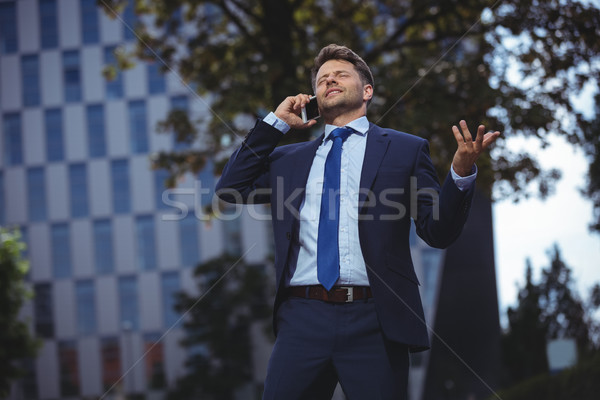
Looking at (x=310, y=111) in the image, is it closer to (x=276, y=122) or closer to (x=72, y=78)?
(x=276, y=122)

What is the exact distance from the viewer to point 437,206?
8.75 ft

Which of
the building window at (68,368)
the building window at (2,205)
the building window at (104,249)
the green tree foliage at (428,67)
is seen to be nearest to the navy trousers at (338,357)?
the green tree foliage at (428,67)

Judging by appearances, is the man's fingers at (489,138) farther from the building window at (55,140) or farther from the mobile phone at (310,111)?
the building window at (55,140)

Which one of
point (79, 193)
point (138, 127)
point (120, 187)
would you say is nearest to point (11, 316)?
point (120, 187)

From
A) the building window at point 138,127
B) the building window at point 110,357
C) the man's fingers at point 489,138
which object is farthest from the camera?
the building window at point 138,127

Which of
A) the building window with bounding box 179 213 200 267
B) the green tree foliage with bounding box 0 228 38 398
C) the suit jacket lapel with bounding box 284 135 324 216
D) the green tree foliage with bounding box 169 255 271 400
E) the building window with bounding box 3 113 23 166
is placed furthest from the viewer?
the building window with bounding box 3 113 23 166

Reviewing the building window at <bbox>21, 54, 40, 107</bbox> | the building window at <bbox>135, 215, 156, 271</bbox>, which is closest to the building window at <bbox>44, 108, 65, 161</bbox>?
the building window at <bbox>21, 54, 40, 107</bbox>

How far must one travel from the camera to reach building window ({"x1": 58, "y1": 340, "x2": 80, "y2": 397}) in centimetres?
3534

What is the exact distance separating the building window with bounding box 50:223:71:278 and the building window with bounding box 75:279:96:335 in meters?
1.18

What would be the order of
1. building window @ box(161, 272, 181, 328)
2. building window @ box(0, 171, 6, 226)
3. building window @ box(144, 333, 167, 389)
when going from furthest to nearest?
building window @ box(0, 171, 6, 226)
building window @ box(161, 272, 181, 328)
building window @ box(144, 333, 167, 389)

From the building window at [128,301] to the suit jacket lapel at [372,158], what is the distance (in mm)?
33771

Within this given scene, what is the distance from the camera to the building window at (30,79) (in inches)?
1480

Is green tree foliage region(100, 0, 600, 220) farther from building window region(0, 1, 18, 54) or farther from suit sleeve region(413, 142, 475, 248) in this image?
building window region(0, 1, 18, 54)

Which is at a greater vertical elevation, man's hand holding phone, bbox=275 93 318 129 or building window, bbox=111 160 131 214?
building window, bbox=111 160 131 214
